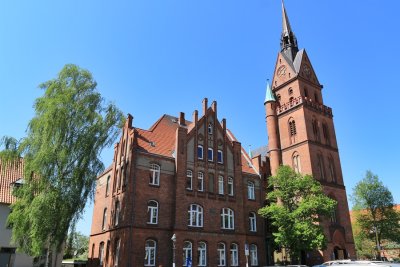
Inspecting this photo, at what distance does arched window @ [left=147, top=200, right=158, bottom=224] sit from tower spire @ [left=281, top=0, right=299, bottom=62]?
3051 cm

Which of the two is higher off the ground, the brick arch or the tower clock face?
the tower clock face

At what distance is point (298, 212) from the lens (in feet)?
100

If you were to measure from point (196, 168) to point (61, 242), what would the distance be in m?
13.6

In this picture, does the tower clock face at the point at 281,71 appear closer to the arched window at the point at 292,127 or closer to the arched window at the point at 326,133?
the arched window at the point at 292,127

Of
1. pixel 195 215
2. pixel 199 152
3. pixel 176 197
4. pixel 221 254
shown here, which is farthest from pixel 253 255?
pixel 199 152

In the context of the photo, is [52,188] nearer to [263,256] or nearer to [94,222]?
[94,222]

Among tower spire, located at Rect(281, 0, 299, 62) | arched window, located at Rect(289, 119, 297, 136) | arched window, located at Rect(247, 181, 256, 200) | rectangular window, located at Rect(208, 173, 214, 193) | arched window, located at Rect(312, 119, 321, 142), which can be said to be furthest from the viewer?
tower spire, located at Rect(281, 0, 299, 62)

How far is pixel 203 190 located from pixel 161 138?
262 inches

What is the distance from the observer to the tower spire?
49.7 metres

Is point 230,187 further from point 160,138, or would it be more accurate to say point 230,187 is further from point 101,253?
point 101,253

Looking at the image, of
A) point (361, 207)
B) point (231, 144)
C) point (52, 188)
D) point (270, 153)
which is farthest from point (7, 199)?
point (361, 207)

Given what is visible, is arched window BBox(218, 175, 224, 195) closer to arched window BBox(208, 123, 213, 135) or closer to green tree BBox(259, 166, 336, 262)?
green tree BBox(259, 166, 336, 262)

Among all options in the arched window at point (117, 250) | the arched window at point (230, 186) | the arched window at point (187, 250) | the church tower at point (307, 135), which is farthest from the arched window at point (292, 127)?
the arched window at point (117, 250)

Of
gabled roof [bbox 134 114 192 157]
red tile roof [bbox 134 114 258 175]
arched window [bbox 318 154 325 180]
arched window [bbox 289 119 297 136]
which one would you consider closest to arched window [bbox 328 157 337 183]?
arched window [bbox 318 154 325 180]
